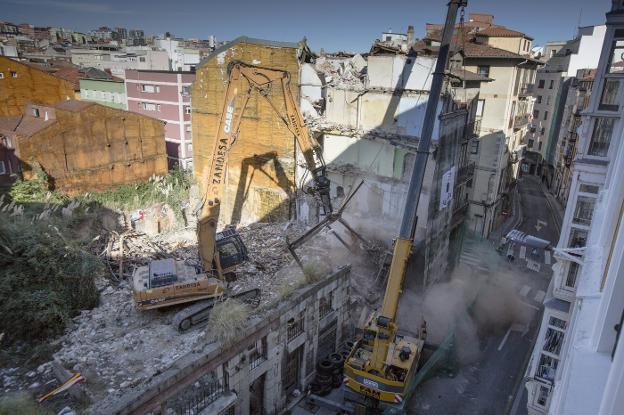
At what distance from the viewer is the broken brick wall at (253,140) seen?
21625mm

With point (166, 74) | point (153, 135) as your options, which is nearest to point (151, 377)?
point (153, 135)

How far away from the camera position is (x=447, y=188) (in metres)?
19.4

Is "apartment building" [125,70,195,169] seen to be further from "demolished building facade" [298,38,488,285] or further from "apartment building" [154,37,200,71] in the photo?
"demolished building facade" [298,38,488,285]

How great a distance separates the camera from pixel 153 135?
95.2 feet

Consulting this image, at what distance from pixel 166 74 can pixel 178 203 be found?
14.6 metres

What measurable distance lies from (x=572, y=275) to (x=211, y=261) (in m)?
10.6

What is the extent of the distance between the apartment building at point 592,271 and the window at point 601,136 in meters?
0.02

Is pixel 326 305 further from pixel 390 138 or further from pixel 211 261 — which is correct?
pixel 390 138

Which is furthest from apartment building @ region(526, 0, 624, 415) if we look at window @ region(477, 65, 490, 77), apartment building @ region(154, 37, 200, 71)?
apartment building @ region(154, 37, 200, 71)

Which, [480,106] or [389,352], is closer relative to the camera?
[389,352]

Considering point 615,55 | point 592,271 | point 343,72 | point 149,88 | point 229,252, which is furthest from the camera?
point 149,88

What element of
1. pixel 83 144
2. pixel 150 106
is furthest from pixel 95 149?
pixel 150 106

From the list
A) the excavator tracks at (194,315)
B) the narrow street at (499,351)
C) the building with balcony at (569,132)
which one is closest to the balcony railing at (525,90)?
the building with balcony at (569,132)

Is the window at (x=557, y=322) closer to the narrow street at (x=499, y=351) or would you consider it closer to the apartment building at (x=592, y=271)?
the apartment building at (x=592, y=271)
